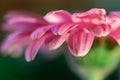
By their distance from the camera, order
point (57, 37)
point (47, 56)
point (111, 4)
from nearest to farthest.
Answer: point (57, 37) < point (47, 56) < point (111, 4)

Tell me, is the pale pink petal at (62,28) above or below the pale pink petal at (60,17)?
below

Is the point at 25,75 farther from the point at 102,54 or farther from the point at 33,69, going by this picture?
the point at 102,54

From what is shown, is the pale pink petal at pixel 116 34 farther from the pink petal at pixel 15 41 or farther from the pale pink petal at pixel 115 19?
the pink petal at pixel 15 41

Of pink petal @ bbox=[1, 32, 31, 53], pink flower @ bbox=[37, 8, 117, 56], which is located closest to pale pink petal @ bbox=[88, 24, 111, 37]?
pink flower @ bbox=[37, 8, 117, 56]

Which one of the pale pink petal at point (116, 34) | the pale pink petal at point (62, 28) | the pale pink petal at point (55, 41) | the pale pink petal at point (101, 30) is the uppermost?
the pale pink petal at point (62, 28)

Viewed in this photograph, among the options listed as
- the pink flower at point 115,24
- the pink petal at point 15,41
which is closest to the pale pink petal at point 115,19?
the pink flower at point 115,24

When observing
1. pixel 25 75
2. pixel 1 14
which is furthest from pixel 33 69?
pixel 1 14

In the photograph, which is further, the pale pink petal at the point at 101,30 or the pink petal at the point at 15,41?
the pink petal at the point at 15,41
